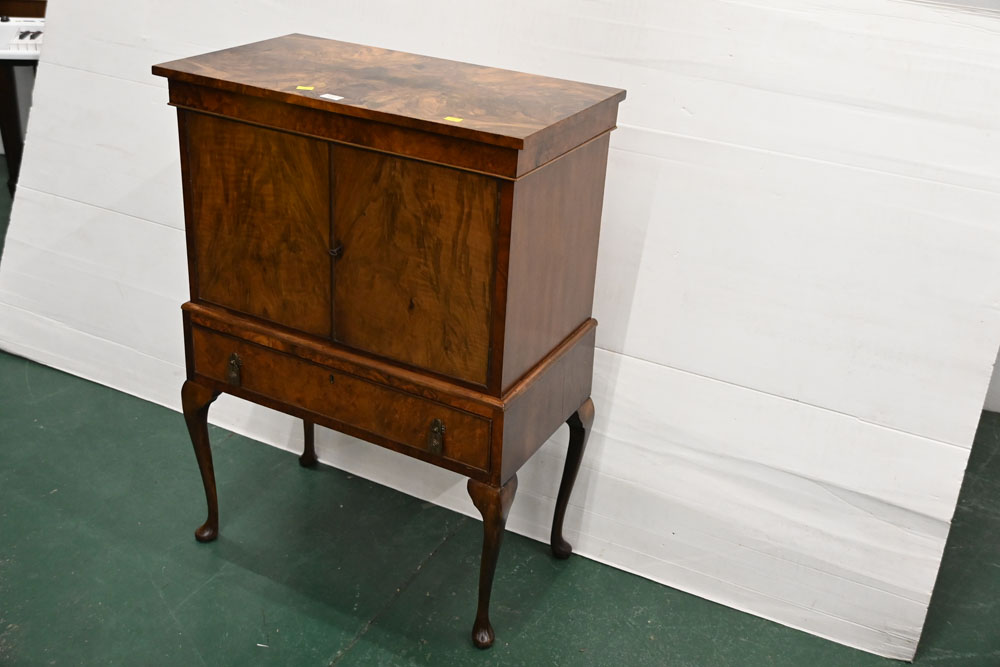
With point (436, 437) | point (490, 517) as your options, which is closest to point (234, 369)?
point (436, 437)

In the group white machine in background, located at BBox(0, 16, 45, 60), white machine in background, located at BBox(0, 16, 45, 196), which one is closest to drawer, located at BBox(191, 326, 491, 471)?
white machine in background, located at BBox(0, 16, 45, 196)

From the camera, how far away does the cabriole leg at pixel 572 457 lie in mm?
2529

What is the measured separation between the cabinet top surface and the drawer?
0.60 m

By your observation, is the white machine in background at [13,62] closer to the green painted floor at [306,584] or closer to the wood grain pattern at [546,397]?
the green painted floor at [306,584]

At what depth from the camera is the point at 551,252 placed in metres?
2.11

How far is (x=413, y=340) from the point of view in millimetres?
2113

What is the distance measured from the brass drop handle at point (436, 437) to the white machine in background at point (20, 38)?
9.69ft

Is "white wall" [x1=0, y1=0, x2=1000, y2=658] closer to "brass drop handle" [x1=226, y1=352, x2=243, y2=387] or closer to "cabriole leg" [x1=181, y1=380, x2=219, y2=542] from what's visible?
"cabriole leg" [x1=181, y1=380, x2=219, y2=542]

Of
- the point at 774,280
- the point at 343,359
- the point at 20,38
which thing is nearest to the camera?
the point at 343,359

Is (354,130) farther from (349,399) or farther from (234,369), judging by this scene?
(234,369)

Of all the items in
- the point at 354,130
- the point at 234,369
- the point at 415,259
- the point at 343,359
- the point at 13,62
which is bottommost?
the point at 234,369

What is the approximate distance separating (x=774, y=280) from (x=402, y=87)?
96cm

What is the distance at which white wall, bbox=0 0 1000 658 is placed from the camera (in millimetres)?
2160

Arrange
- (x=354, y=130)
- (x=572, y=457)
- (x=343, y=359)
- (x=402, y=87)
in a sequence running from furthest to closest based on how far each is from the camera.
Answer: (x=572, y=457)
(x=343, y=359)
(x=402, y=87)
(x=354, y=130)
